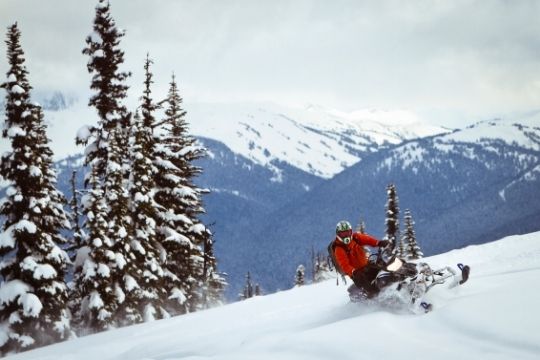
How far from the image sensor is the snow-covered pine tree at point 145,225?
24359 millimetres

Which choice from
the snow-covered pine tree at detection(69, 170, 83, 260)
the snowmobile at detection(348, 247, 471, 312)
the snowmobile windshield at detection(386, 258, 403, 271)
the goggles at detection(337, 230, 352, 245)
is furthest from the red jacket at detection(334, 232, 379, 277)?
the snow-covered pine tree at detection(69, 170, 83, 260)

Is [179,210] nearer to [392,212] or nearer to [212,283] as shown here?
[212,283]

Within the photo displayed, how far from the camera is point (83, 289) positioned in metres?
23.5

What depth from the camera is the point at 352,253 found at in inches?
439

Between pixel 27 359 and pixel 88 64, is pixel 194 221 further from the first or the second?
pixel 27 359

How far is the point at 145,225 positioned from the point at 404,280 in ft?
57.1

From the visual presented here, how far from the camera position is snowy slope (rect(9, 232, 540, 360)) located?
7211 mm

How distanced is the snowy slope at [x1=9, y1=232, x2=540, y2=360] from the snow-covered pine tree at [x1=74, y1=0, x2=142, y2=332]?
8941mm

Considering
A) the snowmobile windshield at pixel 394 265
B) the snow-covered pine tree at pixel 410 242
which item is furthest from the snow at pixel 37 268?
the snow-covered pine tree at pixel 410 242

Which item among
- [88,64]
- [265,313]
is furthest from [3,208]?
[265,313]

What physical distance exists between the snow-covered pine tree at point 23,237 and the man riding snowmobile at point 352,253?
1521cm

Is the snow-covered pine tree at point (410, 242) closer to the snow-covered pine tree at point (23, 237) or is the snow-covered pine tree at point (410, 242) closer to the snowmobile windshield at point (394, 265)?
the snow-covered pine tree at point (23, 237)

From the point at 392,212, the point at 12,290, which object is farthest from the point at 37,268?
the point at 392,212

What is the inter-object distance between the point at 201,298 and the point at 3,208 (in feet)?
44.9
